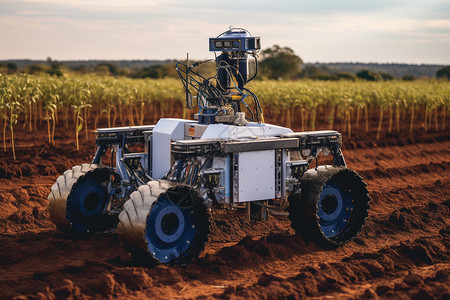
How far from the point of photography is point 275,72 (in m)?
77.2

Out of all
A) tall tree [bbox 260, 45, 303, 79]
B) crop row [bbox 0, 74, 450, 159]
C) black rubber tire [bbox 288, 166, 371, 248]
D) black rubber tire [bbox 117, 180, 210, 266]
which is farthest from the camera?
tall tree [bbox 260, 45, 303, 79]

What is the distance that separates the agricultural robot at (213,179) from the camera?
8117 mm

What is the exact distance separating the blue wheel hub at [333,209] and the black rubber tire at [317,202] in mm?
46

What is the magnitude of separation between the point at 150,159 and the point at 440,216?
5.44 meters

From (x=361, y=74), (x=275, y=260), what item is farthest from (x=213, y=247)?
(x=361, y=74)

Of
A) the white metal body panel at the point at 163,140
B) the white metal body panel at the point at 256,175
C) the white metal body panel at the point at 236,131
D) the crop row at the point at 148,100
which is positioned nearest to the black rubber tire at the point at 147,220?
the white metal body panel at the point at 256,175

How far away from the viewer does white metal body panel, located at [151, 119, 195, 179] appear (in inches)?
378

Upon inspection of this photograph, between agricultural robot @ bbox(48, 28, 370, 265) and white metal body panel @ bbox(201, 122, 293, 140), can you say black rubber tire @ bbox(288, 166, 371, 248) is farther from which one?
white metal body panel @ bbox(201, 122, 293, 140)

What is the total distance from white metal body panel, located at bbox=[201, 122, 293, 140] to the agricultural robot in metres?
0.01

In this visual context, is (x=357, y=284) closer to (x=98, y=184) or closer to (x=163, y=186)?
(x=163, y=186)

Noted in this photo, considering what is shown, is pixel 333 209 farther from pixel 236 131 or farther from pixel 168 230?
pixel 168 230

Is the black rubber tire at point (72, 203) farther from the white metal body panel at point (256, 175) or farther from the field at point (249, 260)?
the white metal body panel at point (256, 175)

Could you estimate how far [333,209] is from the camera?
9.68 m

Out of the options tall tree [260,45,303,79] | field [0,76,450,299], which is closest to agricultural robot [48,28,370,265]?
field [0,76,450,299]
